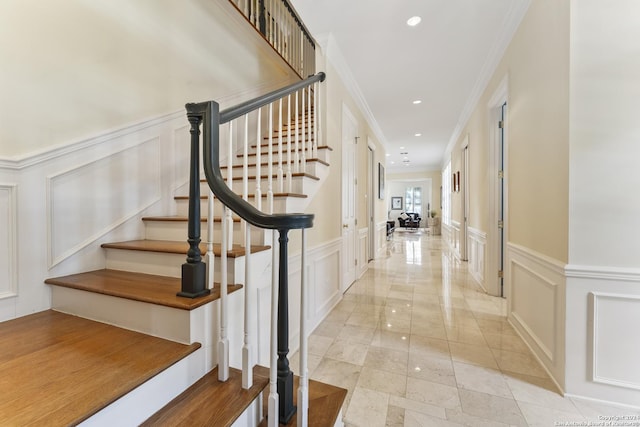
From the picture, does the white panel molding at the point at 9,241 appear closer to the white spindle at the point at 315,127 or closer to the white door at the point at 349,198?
the white spindle at the point at 315,127

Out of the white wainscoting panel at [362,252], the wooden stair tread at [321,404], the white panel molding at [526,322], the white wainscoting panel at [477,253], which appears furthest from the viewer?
the white wainscoting panel at [362,252]

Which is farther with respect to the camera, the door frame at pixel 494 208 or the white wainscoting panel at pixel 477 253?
the white wainscoting panel at pixel 477 253

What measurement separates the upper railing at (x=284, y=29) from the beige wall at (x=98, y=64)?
367mm

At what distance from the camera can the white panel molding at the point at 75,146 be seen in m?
1.39

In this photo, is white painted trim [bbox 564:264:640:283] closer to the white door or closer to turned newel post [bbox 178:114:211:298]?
turned newel post [bbox 178:114:211:298]

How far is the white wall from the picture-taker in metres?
1.42

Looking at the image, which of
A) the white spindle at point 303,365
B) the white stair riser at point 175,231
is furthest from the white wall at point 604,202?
the white stair riser at point 175,231

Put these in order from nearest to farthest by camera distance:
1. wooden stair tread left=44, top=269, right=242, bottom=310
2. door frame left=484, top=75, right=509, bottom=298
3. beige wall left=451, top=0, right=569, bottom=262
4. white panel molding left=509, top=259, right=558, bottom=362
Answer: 1. wooden stair tread left=44, top=269, right=242, bottom=310
2. beige wall left=451, top=0, right=569, bottom=262
3. white panel molding left=509, top=259, right=558, bottom=362
4. door frame left=484, top=75, right=509, bottom=298

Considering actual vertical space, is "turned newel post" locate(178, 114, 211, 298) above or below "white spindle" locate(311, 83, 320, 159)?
below

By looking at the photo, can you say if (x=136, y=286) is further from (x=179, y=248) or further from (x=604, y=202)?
(x=604, y=202)

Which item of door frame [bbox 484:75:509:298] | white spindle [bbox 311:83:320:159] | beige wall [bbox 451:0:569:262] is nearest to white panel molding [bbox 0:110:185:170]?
white spindle [bbox 311:83:320:159]

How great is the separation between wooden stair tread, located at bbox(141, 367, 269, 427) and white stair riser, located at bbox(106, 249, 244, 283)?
0.47 meters

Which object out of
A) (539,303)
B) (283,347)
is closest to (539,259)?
(539,303)

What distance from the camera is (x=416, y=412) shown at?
4.75ft
